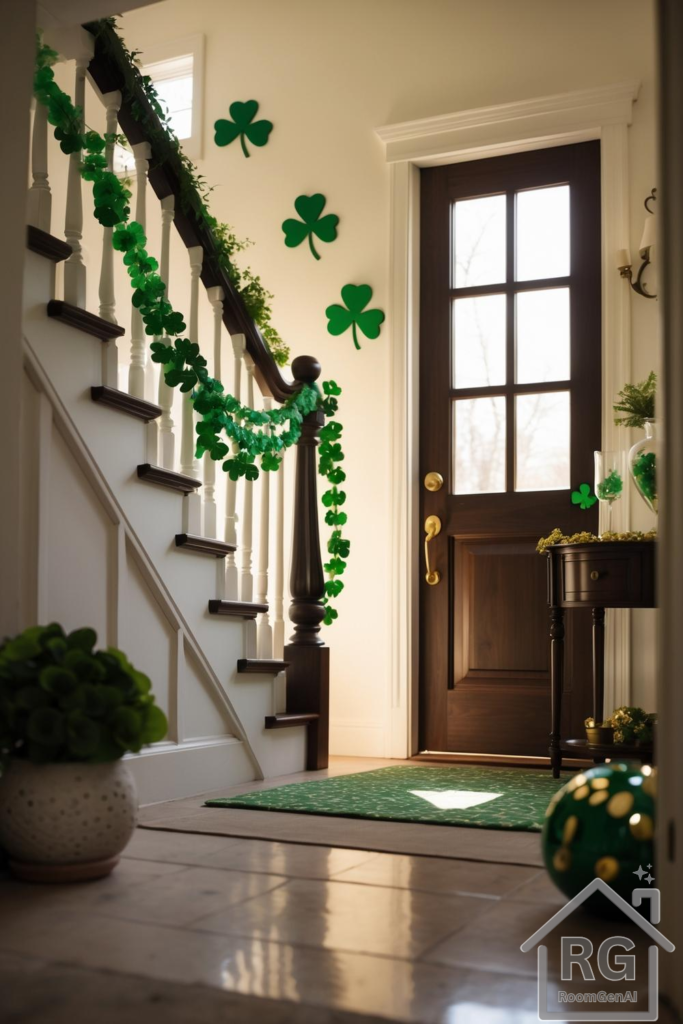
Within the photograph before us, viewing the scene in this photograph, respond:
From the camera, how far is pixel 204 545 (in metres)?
3.06

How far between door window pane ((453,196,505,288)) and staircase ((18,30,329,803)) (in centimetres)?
109

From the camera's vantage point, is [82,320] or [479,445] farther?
[479,445]

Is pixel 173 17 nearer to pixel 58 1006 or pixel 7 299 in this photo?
pixel 7 299

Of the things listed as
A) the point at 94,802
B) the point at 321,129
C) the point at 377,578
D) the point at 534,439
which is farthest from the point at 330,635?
the point at 94,802

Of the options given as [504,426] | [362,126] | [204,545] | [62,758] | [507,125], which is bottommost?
[62,758]

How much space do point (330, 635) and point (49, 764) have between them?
2699 millimetres

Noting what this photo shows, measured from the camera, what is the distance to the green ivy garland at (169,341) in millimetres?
2629

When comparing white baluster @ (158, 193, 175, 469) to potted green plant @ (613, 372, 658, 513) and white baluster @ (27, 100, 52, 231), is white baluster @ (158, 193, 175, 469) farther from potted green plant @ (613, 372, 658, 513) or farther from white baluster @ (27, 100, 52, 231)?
potted green plant @ (613, 372, 658, 513)

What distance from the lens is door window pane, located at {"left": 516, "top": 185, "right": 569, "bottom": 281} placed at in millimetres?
4328

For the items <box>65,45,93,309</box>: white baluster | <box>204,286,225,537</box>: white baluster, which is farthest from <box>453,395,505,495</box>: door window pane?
<box>65,45,93,309</box>: white baluster

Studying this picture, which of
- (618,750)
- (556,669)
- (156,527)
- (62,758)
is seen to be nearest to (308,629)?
(556,669)

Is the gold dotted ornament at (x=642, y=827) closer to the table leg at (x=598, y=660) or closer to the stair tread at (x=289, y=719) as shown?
the stair tread at (x=289, y=719)

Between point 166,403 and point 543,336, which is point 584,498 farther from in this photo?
point 166,403

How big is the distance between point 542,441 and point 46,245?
2.41m
